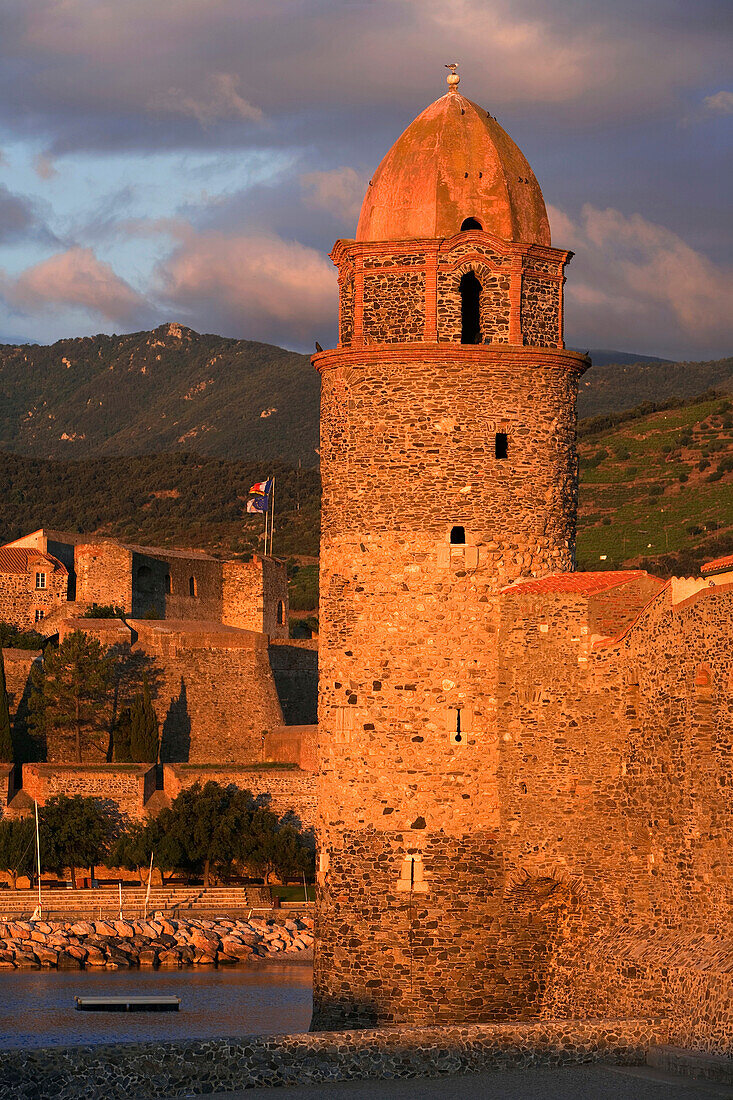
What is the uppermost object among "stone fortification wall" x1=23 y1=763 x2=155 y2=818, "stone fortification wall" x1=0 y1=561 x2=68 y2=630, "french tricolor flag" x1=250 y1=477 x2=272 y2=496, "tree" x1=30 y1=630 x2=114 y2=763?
"french tricolor flag" x1=250 y1=477 x2=272 y2=496

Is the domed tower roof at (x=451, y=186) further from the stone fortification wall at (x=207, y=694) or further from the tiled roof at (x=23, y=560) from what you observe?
the tiled roof at (x=23, y=560)

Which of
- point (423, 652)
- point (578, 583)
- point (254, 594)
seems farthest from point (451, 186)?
point (254, 594)

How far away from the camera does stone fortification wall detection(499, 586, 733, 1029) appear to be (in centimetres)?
1642

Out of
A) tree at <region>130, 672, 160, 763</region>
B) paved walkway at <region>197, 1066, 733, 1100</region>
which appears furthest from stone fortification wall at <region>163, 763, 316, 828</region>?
paved walkway at <region>197, 1066, 733, 1100</region>

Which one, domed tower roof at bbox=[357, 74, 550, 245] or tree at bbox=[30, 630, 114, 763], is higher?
domed tower roof at bbox=[357, 74, 550, 245]

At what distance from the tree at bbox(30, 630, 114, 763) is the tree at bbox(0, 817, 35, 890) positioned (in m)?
4.51

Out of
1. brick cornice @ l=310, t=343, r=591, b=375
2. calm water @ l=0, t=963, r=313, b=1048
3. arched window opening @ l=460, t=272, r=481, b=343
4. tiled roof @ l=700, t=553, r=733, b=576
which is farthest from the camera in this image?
calm water @ l=0, t=963, r=313, b=1048

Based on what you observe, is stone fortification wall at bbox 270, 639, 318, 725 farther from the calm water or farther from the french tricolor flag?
the calm water

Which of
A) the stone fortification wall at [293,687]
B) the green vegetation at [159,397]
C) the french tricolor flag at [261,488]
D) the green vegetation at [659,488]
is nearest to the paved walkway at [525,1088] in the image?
the stone fortification wall at [293,687]

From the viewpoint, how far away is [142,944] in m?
34.9

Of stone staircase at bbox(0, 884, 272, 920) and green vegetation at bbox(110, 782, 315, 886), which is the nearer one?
stone staircase at bbox(0, 884, 272, 920)

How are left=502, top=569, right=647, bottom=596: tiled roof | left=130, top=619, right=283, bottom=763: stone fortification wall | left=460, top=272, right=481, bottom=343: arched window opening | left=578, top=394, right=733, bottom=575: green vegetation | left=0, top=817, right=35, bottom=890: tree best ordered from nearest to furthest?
left=502, top=569, right=647, bottom=596: tiled roof < left=460, top=272, right=481, bottom=343: arched window opening < left=0, top=817, right=35, bottom=890: tree < left=130, top=619, right=283, bottom=763: stone fortification wall < left=578, top=394, right=733, bottom=575: green vegetation

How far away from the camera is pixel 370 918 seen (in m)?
19.8

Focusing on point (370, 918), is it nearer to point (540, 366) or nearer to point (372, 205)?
point (540, 366)
